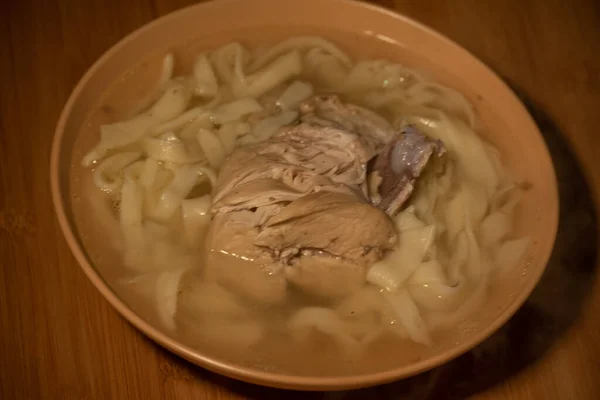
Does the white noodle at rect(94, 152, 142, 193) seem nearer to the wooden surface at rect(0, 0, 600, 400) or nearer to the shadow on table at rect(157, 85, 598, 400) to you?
the wooden surface at rect(0, 0, 600, 400)

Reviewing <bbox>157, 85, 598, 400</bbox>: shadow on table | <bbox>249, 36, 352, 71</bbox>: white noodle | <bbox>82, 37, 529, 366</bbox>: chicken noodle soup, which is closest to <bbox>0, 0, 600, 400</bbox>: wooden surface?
<bbox>157, 85, 598, 400</bbox>: shadow on table

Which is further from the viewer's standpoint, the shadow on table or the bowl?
the shadow on table

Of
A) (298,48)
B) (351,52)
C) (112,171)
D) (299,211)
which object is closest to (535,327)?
(299,211)

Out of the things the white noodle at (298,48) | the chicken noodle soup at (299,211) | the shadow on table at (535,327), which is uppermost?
the white noodle at (298,48)

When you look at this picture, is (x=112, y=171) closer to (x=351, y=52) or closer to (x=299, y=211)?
(x=299, y=211)

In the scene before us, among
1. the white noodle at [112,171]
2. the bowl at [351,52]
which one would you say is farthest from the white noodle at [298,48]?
the white noodle at [112,171]

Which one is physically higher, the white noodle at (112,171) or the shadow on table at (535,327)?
the white noodle at (112,171)

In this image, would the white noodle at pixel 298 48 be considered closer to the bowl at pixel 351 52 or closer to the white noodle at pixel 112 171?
the bowl at pixel 351 52

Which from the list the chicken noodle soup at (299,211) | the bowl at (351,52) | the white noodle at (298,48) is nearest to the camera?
the bowl at (351,52)
